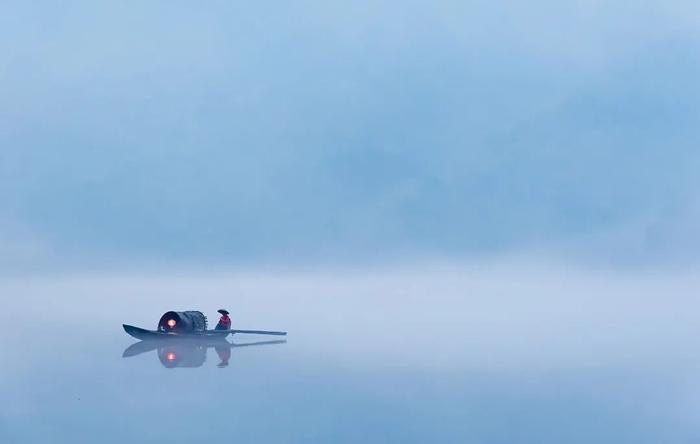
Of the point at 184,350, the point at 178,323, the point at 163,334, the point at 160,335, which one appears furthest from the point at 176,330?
the point at 184,350

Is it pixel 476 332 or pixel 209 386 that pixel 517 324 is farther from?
pixel 209 386

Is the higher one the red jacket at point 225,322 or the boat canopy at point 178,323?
the red jacket at point 225,322

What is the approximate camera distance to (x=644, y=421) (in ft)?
86.2

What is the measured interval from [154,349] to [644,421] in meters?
24.4

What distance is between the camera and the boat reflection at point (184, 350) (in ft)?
129

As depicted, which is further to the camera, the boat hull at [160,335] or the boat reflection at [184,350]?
the boat hull at [160,335]

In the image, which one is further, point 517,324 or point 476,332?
point 517,324

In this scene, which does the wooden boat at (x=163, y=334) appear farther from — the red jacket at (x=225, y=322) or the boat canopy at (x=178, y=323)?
the red jacket at (x=225, y=322)

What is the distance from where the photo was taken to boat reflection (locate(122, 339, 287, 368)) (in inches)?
1551

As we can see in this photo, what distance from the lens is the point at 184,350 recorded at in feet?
146

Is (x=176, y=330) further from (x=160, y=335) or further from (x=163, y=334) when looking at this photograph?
(x=160, y=335)

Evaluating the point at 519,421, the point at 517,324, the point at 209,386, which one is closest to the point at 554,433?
the point at 519,421

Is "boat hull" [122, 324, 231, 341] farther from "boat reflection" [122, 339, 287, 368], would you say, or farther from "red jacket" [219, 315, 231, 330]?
"red jacket" [219, 315, 231, 330]

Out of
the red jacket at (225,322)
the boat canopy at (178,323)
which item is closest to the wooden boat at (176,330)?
the boat canopy at (178,323)
